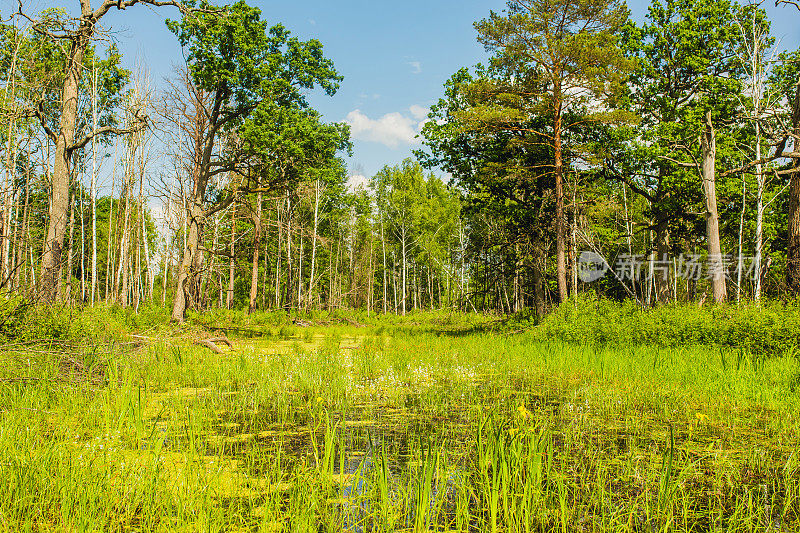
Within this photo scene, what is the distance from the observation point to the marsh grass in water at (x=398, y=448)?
302cm

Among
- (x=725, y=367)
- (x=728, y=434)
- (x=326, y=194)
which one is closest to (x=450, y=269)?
(x=326, y=194)

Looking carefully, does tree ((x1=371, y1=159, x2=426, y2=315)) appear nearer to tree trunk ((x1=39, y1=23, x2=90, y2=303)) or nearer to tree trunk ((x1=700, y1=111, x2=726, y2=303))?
tree trunk ((x1=700, y1=111, x2=726, y2=303))

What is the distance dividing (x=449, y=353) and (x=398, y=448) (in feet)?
22.8

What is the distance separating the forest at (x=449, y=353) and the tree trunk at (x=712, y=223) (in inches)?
3.0

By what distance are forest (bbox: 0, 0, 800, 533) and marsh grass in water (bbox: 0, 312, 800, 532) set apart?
1.5 inches

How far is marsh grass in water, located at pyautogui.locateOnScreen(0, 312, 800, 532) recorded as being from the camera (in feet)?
9.92

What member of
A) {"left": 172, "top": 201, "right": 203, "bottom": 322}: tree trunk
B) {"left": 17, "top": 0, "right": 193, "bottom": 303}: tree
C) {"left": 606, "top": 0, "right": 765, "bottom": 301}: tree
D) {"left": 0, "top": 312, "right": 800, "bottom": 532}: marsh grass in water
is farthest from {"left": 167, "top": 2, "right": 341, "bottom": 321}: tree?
{"left": 606, "top": 0, "right": 765, "bottom": 301}: tree

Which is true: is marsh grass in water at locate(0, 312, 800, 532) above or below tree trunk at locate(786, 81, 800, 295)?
below

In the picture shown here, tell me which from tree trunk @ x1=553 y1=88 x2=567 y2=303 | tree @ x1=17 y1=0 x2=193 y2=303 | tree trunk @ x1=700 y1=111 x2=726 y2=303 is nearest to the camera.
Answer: tree @ x1=17 y1=0 x2=193 y2=303

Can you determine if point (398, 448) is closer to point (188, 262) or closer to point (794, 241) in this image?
point (794, 241)

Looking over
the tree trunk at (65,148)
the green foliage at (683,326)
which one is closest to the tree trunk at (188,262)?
the tree trunk at (65,148)

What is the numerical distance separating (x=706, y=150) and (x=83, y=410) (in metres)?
17.2

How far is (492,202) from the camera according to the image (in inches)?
798

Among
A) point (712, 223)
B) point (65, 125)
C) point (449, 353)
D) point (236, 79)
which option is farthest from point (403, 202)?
point (65, 125)
